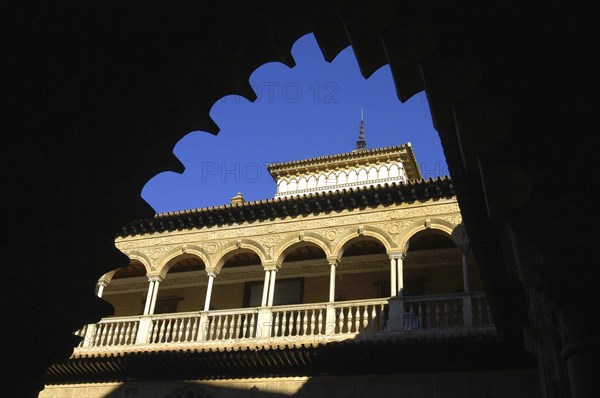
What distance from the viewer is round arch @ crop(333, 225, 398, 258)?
45.0 ft

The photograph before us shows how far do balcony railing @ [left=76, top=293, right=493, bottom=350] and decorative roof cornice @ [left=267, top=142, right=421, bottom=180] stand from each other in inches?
267

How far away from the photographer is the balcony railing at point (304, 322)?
479 inches

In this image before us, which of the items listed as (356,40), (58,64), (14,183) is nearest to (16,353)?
(14,183)

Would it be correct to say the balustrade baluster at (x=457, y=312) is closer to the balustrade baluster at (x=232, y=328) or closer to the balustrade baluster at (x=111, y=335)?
the balustrade baluster at (x=232, y=328)

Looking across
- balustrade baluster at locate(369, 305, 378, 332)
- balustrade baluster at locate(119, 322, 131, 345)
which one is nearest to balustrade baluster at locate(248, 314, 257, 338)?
balustrade baluster at locate(369, 305, 378, 332)

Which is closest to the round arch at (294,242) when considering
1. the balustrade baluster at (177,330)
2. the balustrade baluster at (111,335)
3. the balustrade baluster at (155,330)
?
the balustrade baluster at (177,330)

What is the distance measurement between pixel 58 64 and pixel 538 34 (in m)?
2.25

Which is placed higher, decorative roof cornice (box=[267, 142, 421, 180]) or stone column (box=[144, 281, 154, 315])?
decorative roof cornice (box=[267, 142, 421, 180])

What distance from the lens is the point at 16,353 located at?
292 cm

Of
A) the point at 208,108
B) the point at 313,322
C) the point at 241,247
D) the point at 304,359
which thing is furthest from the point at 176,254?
the point at 208,108

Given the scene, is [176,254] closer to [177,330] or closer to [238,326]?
[177,330]

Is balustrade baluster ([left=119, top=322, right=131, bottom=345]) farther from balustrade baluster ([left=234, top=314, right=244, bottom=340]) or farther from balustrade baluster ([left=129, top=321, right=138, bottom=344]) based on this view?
balustrade baluster ([left=234, top=314, right=244, bottom=340])

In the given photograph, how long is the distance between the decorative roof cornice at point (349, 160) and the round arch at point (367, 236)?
5.80 meters

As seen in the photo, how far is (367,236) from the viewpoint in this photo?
46.0 ft
